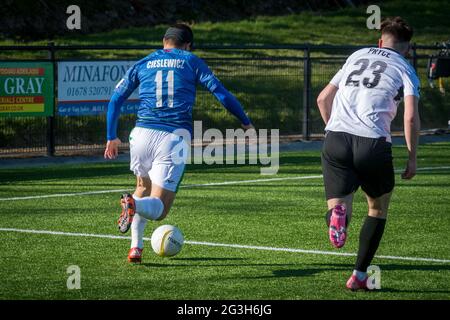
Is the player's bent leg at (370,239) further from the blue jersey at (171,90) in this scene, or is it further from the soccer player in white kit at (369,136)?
the blue jersey at (171,90)

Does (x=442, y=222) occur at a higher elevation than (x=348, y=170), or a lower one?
lower

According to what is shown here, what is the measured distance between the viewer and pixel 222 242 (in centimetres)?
1058

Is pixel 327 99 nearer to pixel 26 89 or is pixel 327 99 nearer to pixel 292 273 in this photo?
pixel 292 273

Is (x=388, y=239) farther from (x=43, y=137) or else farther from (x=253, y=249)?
(x=43, y=137)

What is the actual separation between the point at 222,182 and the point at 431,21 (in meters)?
24.4

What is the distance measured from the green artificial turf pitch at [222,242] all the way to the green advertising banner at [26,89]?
6.67 feet

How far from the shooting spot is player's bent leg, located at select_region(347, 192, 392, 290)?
321 inches

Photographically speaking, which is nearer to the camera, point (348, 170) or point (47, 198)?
point (348, 170)

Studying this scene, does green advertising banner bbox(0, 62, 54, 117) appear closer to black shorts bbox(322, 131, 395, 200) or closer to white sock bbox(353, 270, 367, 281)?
black shorts bbox(322, 131, 395, 200)

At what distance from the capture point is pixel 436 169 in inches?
676

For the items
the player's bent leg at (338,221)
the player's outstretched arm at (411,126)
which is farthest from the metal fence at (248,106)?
the player's outstretched arm at (411,126)

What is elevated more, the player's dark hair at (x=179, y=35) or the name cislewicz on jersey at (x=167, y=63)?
the player's dark hair at (x=179, y=35)

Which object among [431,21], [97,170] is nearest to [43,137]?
[97,170]

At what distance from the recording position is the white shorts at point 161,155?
9.13 meters
